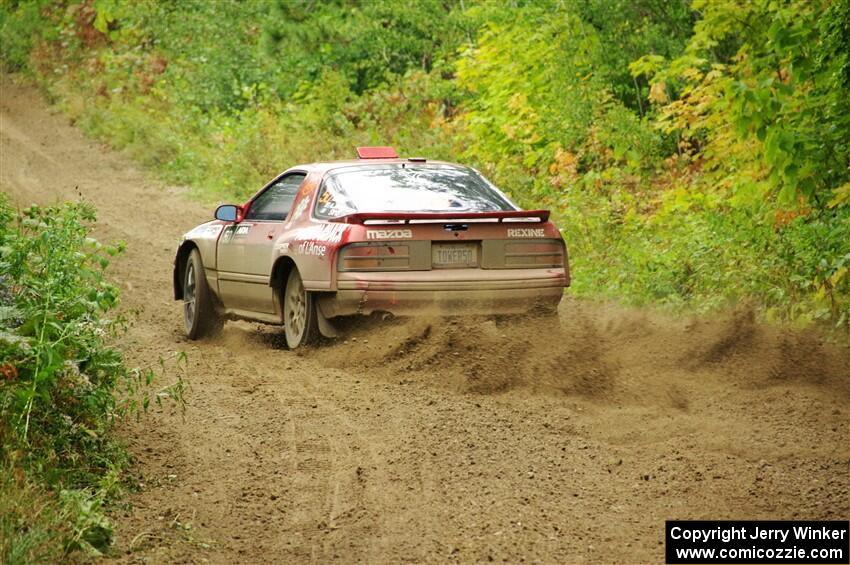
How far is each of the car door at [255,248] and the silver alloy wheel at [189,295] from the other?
0.44 m

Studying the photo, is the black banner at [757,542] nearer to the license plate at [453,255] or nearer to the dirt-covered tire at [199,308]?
the license plate at [453,255]

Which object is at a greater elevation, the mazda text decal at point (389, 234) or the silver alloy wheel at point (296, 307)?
the mazda text decal at point (389, 234)

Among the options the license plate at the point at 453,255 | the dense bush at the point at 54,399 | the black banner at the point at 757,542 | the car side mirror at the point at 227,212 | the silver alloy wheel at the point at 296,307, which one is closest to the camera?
the black banner at the point at 757,542

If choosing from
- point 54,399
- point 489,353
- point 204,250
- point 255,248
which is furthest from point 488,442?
point 204,250

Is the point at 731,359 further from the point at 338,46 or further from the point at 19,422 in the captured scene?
the point at 338,46

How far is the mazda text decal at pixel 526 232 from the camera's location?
9336 millimetres

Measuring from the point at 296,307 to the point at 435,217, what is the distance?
1504 mm

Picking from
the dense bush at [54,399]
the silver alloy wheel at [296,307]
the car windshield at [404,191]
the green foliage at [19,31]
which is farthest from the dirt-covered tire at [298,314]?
the green foliage at [19,31]

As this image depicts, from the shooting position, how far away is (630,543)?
16.8 ft

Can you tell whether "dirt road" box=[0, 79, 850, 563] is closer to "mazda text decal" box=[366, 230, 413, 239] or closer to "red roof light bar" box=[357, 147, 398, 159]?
"mazda text decal" box=[366, 230, 413, 239]

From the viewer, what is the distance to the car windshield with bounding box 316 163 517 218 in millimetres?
9562

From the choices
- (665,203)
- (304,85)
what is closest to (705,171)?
(665,203)

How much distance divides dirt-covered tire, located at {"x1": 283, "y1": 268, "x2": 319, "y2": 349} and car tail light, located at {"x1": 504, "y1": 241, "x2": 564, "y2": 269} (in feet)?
5.10

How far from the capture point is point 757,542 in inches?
198
